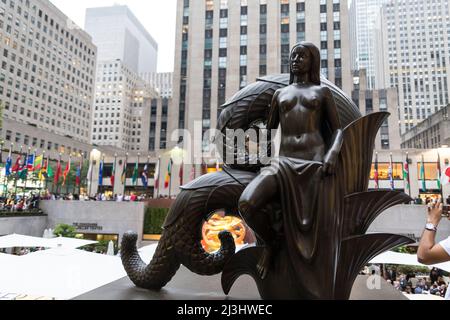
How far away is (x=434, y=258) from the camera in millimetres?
2768

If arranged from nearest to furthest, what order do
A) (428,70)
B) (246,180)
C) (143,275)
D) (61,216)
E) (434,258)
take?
(434,258) < (246,180) < (143,275) < (61,216) < (428,70)

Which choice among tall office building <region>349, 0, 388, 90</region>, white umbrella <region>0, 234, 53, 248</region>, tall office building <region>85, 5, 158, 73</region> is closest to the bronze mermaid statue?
white umbrella <region>0, 234, 53, 248</region>

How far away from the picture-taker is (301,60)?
4.53m

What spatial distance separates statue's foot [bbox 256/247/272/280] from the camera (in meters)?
4.27

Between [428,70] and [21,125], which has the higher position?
[428,70]

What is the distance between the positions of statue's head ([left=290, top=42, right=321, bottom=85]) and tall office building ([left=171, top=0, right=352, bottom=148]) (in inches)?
1691

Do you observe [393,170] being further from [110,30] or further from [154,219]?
[110,30]

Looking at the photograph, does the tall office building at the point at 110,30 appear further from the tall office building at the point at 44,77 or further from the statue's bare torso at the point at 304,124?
the statue's bare torso at the point at 304,124

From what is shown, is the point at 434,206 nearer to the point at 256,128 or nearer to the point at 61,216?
the point at 256,128

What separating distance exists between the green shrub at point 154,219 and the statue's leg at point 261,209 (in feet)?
77.1

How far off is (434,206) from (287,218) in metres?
1.58

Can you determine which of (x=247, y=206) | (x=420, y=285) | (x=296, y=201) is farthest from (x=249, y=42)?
(x=247, y=206)

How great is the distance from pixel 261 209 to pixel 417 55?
14035 cm
